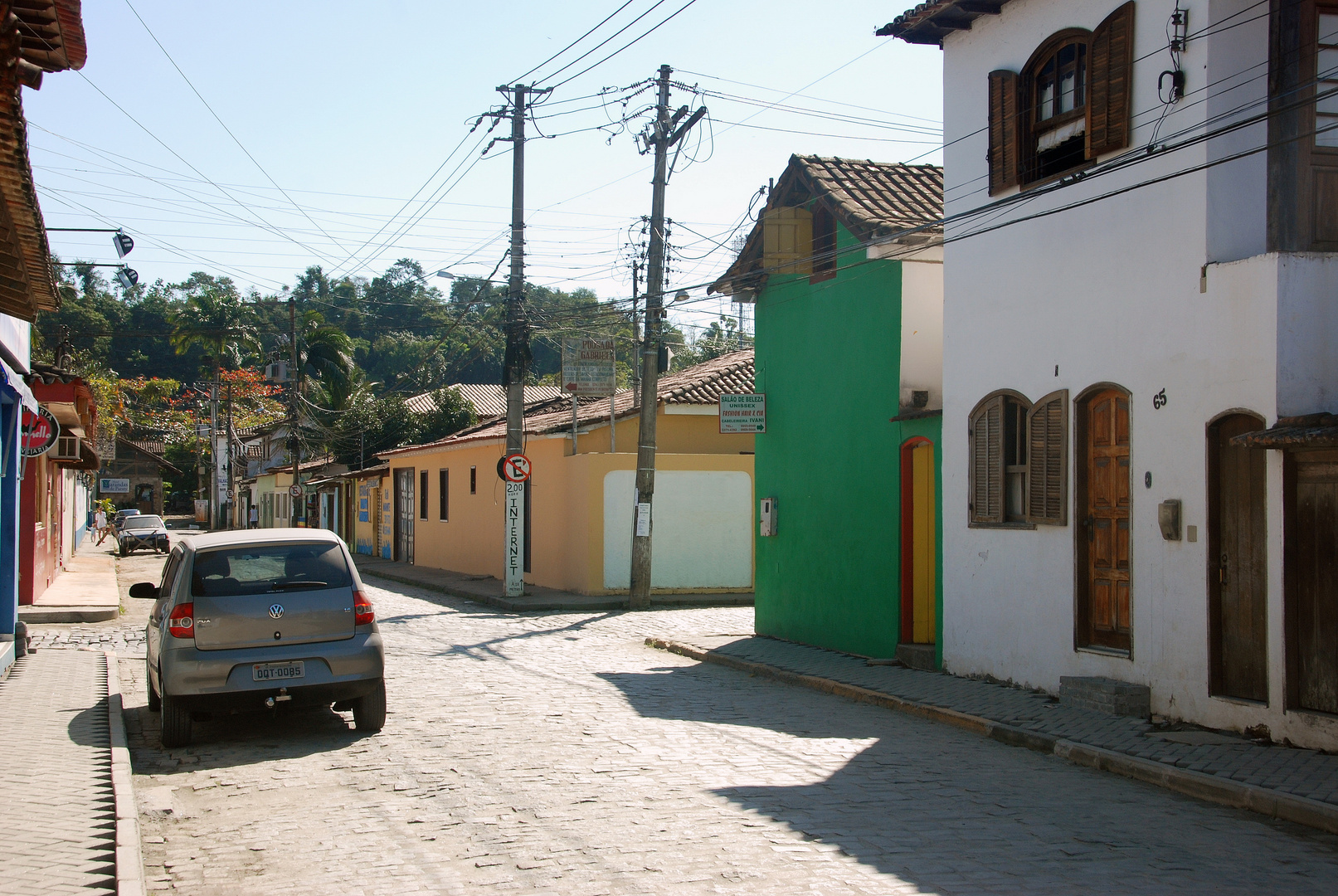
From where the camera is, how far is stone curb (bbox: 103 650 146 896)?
5.28 metres

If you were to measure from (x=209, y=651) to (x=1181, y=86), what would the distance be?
29.4 feet

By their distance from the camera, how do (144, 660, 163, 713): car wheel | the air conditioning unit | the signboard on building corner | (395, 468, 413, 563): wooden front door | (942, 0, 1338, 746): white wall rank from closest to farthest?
(942, 0, 1338, 746): white wall
(144, 660, 163, 713): car wheel
the signboard on building corner
the air conditioning unit
(395, 468, 413, 563): wooden front door

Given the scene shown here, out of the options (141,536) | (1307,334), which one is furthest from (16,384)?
(141,536)

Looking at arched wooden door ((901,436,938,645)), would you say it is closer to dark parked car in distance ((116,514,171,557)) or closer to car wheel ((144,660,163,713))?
car wheel ((144,660,163,713))

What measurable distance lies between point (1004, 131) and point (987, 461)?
338 cm

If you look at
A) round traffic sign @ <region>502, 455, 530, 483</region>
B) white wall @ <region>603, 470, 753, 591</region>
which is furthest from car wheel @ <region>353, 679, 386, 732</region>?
white wall @ <region>603, 470, 753, 591</region>

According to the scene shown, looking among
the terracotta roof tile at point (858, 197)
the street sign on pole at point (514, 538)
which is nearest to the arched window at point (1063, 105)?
the terracotta roof tile at point (858, 197)

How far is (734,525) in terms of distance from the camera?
77.4ft

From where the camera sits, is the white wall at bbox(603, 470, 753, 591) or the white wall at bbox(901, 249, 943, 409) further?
the white wall at bbox(603, 470, 753, 591)

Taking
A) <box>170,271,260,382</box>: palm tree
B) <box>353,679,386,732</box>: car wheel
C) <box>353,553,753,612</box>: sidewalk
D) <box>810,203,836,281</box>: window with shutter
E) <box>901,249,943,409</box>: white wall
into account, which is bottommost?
<box>353,553,753,612</box>: sidewalk

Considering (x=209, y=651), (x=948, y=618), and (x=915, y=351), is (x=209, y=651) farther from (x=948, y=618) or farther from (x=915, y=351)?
(x=915, y=351)

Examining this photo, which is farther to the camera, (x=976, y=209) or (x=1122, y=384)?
(x=976, y=209)

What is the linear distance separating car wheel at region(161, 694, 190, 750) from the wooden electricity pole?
11840 mm

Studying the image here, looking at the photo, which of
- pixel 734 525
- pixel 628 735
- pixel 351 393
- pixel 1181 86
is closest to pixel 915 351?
pixel 1181 86
